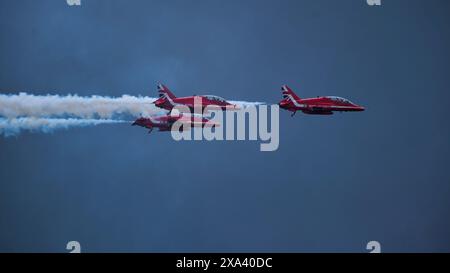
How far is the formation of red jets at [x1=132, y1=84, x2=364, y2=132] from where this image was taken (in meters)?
27.0

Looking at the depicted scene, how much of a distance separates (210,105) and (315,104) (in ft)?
9.93

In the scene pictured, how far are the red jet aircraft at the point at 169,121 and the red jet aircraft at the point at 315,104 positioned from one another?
2.11 m

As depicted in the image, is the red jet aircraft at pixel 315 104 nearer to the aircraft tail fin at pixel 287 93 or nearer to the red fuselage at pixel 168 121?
the aircraft tail fin at pixel 287 93

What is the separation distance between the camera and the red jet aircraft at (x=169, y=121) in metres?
27.0

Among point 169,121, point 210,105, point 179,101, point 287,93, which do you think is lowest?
point 169,121

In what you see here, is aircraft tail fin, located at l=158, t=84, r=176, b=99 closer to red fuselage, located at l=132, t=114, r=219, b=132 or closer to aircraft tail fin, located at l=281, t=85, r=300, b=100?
red fuselage, located at l=132, t=114, r=219, b=132

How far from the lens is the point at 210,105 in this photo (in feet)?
88.6

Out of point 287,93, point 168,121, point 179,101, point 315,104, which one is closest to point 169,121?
point 168,121

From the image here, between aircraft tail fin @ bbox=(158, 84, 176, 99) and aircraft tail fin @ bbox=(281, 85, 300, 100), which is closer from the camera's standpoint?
aircraft tail fin @ bbox=(158, 84, 176, 99)

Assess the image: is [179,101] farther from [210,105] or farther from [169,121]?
[210,105]

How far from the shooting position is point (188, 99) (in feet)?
88.9

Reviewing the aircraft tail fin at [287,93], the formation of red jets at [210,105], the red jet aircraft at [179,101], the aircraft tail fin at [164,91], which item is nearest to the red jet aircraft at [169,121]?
the formation of red jets at [210,105]

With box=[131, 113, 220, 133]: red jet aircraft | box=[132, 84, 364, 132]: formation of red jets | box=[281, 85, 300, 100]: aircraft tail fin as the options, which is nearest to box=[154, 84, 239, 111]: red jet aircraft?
box=[132, 84, 364, 132]: formation of red jets
